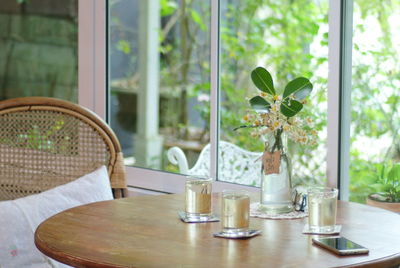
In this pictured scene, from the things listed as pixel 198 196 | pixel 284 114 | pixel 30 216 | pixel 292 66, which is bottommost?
pixel 30 216

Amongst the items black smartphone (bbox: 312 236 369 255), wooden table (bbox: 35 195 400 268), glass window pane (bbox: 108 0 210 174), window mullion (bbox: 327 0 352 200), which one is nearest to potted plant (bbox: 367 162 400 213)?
window mullion (bbox: 327 0 352 200)

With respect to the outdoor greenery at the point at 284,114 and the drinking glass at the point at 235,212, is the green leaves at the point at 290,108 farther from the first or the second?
the drinking glass at the point at 235,212

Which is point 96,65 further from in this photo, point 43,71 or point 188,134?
point 188,134

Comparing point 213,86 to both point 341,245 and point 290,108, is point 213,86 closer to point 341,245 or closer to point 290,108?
point 290,108

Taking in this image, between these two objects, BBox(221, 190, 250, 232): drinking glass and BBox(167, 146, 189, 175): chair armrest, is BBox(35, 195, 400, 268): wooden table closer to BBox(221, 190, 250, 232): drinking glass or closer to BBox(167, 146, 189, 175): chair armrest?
BBox(221, 190, 250, 232): drinking glass

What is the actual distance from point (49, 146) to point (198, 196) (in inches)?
35.4

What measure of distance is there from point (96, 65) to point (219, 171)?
0.74 metres

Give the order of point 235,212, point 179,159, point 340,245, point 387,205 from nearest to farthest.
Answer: point 340,245
point 235,212
point 387,205
point 179,159

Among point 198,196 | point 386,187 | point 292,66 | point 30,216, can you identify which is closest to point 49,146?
point 30,216

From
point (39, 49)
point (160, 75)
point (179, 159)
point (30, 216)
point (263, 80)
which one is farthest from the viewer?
point (160, 75)

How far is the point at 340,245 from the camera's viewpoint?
4.70 ft

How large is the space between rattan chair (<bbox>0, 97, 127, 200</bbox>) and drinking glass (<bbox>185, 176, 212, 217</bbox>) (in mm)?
695

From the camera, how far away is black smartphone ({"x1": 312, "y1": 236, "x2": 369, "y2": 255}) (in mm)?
1392

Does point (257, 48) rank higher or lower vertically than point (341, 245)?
higher
